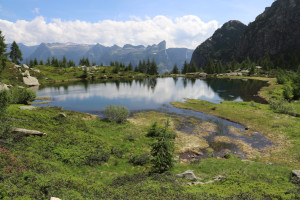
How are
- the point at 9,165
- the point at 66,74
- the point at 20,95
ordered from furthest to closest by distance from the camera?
the point at 66,74
the point at 20,95
the point at 9,165

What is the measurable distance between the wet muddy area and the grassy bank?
4.79m

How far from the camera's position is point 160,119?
47.3 metres

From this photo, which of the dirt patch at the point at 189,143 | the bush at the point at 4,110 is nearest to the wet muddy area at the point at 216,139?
the dirt patch at the point at 189,143

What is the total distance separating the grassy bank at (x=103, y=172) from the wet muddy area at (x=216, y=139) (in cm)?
479

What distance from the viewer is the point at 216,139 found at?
34562 mm

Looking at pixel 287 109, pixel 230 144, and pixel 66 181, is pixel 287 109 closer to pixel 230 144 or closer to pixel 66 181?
pixel 230 144

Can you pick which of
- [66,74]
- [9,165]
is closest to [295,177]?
[9,165]

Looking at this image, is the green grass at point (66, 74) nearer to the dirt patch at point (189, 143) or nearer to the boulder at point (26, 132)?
the boulder at point (26, 132)

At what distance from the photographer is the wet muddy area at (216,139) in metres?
28.6

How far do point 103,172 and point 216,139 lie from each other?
79.3 ft

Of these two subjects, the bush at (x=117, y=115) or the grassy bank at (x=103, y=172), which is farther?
the bush at (x=117, y=115)

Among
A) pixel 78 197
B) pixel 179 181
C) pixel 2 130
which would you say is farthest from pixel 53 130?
pixel 179 181

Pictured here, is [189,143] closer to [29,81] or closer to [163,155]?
[163,155]

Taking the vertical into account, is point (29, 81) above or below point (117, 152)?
above
